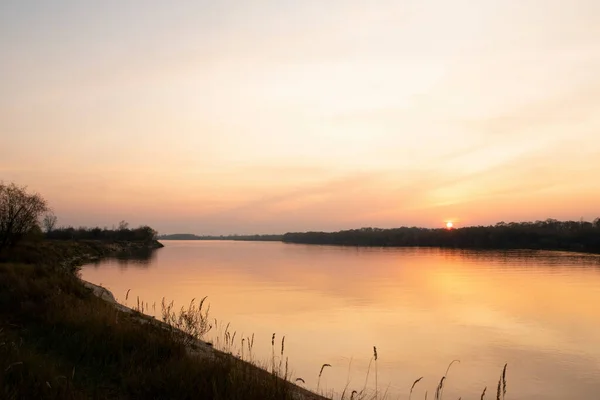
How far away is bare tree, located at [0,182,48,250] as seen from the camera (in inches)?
1257

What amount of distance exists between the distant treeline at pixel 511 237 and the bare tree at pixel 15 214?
84.0 metres

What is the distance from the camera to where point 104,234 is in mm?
112250

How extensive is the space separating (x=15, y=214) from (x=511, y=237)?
321 ft

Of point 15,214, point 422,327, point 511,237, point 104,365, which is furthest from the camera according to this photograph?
point 511,237

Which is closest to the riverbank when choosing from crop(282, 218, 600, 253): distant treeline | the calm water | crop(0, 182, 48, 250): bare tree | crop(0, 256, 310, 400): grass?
crop(0, 256, 310, 400): grass

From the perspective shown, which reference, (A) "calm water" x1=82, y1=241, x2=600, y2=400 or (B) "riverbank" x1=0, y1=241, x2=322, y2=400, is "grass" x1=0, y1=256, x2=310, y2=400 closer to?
(B) "riverbank" x1=0, y1=241, x2=322, y2=400

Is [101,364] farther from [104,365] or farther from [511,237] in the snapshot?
[511,237]

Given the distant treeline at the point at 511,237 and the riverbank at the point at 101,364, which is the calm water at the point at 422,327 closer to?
the riverbank at the point at 101,364

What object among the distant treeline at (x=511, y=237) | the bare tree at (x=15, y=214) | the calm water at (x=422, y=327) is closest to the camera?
the calm water at (x=422, y=327)

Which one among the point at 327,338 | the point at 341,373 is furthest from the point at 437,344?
the point at 341,373

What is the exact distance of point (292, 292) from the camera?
2755cm

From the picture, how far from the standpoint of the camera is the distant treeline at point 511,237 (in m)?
87.9

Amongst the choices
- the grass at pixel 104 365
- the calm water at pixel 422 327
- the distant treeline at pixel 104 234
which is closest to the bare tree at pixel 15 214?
the calm water at pixel 422 327

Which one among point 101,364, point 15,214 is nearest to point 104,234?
point 15,214
